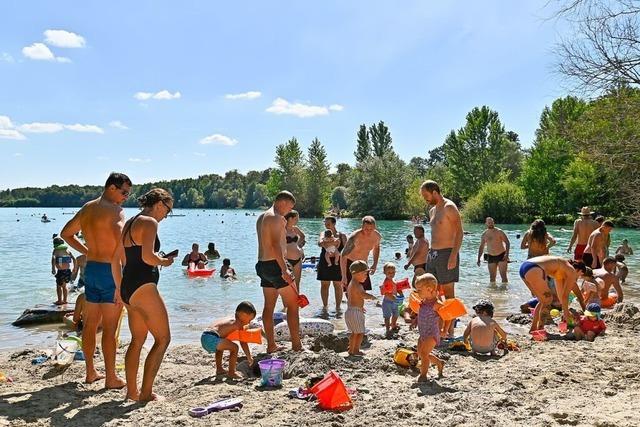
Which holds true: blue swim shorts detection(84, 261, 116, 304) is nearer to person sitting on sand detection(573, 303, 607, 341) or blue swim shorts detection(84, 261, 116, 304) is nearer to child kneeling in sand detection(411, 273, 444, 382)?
child kneeling in sand detection(411, 273, 444, 382)

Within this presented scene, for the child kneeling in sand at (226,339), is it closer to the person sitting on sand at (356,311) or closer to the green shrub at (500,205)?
the person sitting on sand at (356,311)

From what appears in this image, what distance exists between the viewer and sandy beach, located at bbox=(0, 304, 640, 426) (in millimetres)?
4254

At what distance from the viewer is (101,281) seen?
519cm

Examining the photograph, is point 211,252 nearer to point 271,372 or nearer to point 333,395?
point 271,372

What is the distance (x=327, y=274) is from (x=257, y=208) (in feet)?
408

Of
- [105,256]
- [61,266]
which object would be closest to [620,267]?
[105,256]

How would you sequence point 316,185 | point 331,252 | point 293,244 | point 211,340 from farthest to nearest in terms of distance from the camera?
point 316,185
point 293,244
point 331,252
point 211,340

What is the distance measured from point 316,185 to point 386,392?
245ft

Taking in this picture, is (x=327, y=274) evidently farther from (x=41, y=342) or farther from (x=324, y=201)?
(x=324, y=201)

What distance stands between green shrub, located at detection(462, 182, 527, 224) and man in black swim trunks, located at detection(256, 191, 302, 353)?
165 ft

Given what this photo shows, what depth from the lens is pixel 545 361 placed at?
19.0ft

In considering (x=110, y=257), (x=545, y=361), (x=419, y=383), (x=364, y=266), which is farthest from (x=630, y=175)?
(x=110, y=257)

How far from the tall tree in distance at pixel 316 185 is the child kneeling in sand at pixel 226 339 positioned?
72.9 m

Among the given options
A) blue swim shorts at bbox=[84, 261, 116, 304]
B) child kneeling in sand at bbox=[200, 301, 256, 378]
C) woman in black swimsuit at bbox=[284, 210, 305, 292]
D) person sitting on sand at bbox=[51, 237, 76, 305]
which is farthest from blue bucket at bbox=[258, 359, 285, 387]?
person sitting on sand at bbox=[51, 237, 76, 305]
